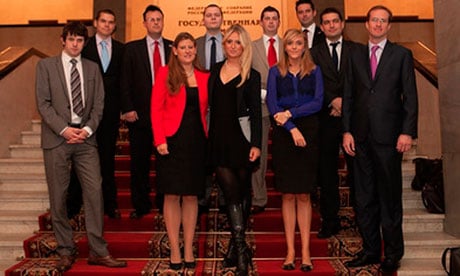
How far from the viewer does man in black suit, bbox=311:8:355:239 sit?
13.9 ft

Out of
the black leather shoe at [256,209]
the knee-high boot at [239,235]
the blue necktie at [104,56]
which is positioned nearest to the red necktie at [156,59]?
the blue necktie at [104,56]

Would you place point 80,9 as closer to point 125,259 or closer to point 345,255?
point 125,259

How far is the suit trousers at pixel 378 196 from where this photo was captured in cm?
378

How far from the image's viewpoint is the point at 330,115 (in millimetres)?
4254

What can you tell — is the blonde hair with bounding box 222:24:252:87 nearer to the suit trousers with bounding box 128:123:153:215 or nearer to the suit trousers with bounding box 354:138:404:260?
the suit trousers with bounding box 354:138:404:260

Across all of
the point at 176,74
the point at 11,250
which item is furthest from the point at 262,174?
the point at 11,250

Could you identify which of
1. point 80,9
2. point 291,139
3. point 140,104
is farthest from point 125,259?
point 80,9

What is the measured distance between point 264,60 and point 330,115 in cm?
80

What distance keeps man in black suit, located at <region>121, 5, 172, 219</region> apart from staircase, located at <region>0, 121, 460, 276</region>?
15.8 inches

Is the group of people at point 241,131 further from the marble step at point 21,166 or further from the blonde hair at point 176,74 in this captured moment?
the marble step at point 21,166

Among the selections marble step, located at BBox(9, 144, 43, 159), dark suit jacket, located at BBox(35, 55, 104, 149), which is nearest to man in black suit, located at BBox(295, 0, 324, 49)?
dark suit jacket, located at BBox(35, 55, 104, 149)

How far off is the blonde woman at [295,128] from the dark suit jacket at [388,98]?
1.10ft

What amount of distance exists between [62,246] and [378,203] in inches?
96.2

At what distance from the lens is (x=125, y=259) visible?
422 cm
